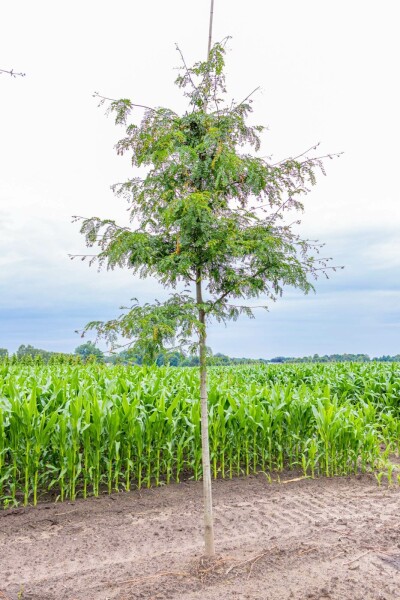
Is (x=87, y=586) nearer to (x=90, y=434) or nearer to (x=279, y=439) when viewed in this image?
(x=90, y=434)

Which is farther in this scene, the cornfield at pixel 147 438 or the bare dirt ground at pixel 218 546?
the cornfield at pixel 147 438

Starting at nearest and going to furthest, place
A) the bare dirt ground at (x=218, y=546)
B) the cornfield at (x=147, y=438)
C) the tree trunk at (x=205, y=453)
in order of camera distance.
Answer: the bare dirt ground at (x=218, y=546) → the tree trunk at (x=205, y=453) → the cornfield at (x=147, y=438)

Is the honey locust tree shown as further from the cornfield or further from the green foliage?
the cornfield

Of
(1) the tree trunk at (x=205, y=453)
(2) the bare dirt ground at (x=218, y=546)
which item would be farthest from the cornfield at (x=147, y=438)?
(1) the tree trunk at (x=205, y=453)

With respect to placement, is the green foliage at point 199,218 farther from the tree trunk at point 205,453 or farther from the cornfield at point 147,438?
the cornfield at point 147,438

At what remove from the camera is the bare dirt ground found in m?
3.74

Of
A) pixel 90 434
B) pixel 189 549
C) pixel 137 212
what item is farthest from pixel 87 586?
pixel 137 212

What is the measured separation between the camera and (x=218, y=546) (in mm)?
4531

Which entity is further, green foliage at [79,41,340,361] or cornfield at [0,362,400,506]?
cornfield at [0,362,400,506]

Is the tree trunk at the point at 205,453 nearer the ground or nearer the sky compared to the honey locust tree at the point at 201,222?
nearer the ground

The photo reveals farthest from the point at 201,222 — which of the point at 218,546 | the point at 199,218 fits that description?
the point at 218,546

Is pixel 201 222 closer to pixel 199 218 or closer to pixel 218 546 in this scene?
pixel 199 218

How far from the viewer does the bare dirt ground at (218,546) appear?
3.74m

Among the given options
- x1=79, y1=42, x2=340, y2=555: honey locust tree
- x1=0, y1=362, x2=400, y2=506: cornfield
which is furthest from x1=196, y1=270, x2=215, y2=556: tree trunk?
x1=0, y1=362, x2=400, y2=506: cornfield
